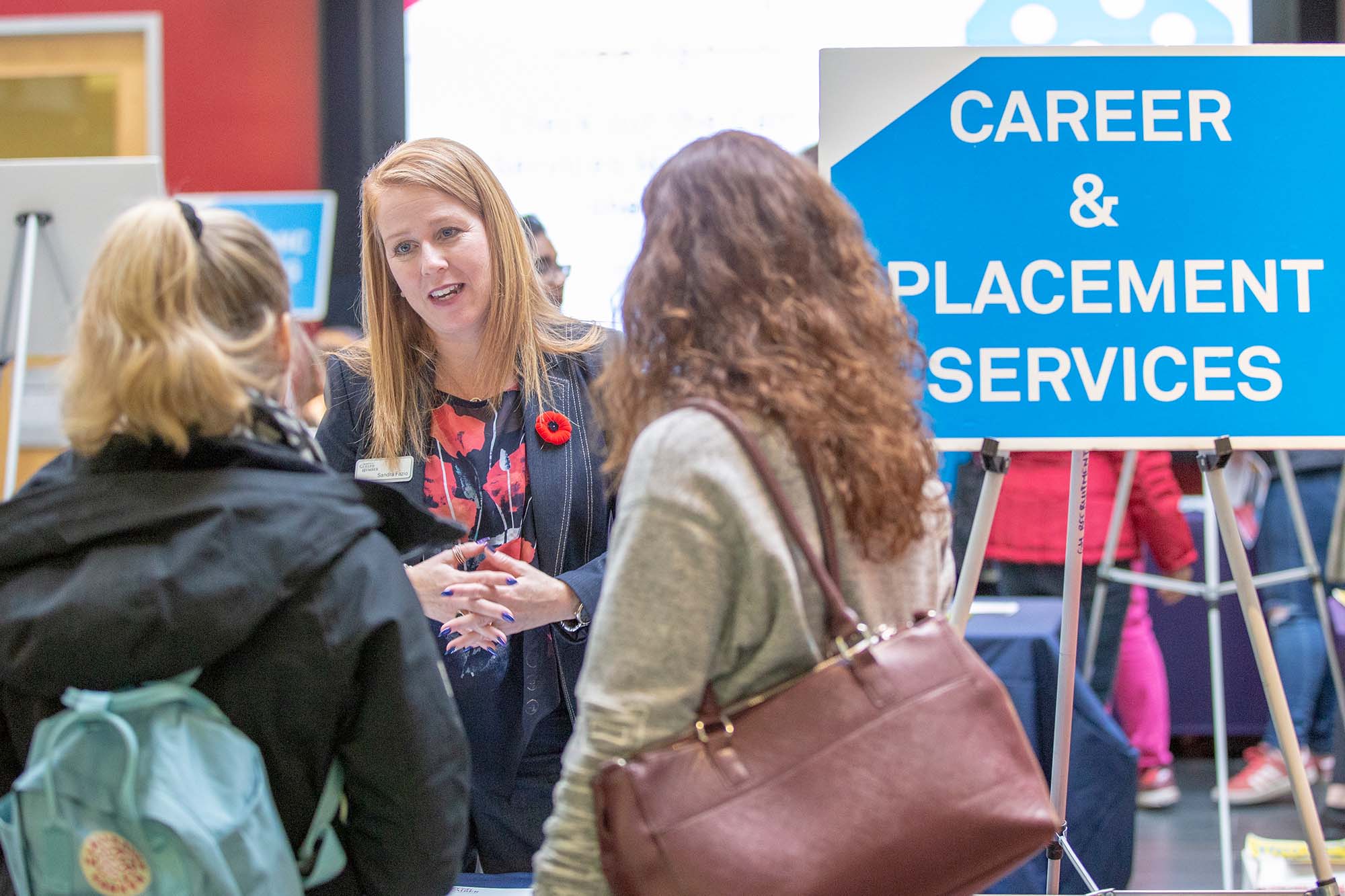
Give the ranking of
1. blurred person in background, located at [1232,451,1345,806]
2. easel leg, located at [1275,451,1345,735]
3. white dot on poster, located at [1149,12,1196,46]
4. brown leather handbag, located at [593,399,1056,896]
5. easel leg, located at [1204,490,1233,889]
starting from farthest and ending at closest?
1. white dot on poster, located at [1149,12,1196,46]
2. blurred person in background, located at [1232,451,1345,806]
3. easel leg, located at [1275,451,1345,735]
4. easel leg, located at [1204,490,1233,889]
5. brown leather handbag, located at [593,399,1056,896]

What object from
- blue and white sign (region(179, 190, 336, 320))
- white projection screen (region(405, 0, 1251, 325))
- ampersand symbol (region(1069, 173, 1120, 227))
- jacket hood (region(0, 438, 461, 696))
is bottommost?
jacket hood (region(0, 438, 461, 696))

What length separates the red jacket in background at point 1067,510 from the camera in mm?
3855

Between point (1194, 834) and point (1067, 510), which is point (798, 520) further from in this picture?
point (1194, 834)

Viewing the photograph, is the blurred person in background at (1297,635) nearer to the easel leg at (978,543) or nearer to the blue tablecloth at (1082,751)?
the blue tablecloth at (1082,751)

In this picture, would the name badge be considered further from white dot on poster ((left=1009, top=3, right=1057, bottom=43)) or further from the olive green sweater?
white dot on poster ((left=1009, top=3, right=1057, bottom=43))

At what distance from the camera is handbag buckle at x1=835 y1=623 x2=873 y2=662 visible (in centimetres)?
112

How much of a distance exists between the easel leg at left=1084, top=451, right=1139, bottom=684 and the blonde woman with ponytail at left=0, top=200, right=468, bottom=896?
9.13 ft

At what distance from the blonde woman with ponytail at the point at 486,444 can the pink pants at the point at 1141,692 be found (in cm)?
307

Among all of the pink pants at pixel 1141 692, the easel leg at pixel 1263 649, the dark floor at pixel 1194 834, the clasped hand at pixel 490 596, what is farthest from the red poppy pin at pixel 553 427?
the pink pants at pixel 1141 692

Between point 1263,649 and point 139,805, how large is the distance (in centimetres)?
162

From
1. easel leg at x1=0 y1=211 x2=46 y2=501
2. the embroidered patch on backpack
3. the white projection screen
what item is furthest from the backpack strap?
the white projection screen

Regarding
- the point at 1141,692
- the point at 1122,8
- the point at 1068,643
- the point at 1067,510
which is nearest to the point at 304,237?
the point at 1067,510

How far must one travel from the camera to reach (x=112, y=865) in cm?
109

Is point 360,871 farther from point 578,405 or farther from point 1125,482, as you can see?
point 1125,482
